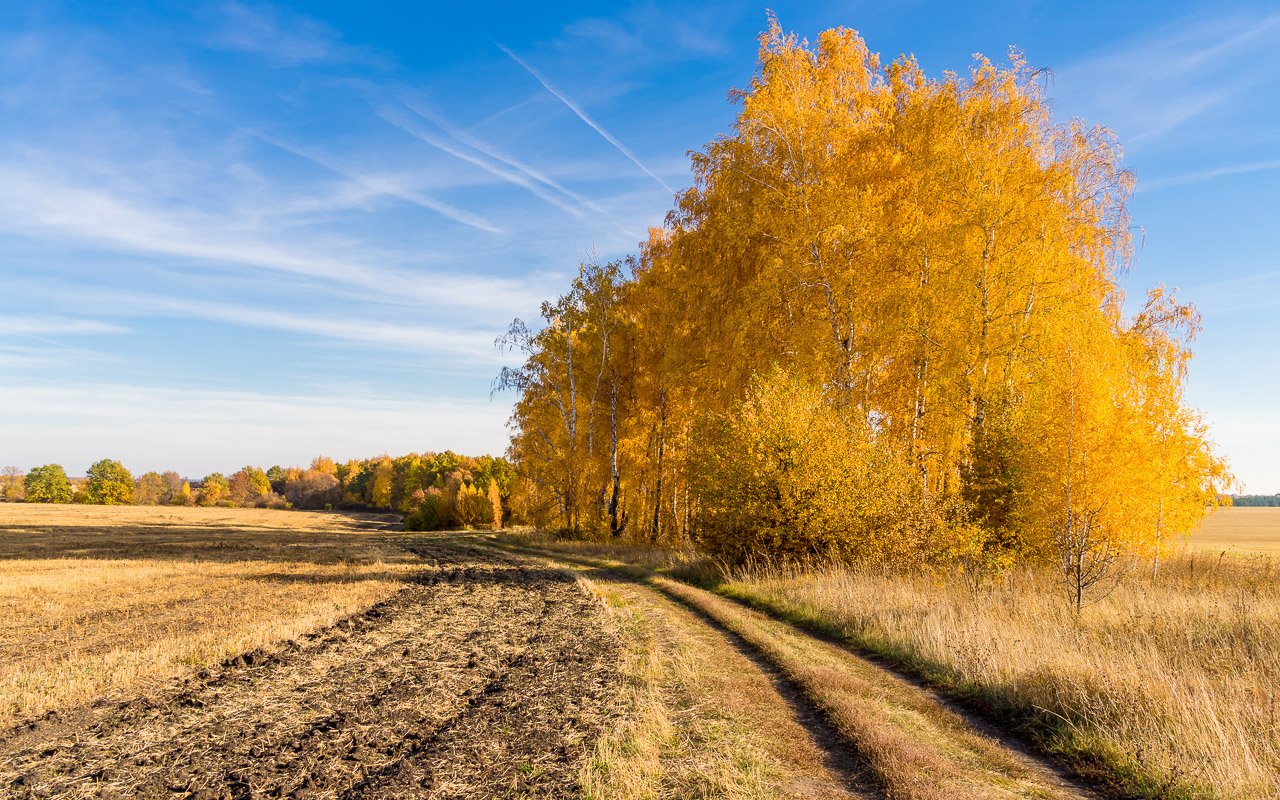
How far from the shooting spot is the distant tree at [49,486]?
11388 cm

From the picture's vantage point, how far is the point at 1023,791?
555cm

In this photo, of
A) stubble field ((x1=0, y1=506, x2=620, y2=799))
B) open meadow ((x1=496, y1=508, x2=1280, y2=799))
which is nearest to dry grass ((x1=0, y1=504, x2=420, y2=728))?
stubble field ((x1=0, y1=506, x2=620, y2=799))

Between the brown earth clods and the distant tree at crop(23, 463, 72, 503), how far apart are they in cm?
14416

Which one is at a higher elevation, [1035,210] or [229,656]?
[1035,210]

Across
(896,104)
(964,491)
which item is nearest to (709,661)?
(964,491)

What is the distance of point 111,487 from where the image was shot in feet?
365

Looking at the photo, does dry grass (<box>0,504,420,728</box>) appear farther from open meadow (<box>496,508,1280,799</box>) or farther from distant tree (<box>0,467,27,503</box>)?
distant tree (<box>0,467,27,503</box>)

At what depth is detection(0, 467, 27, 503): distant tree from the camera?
120 m

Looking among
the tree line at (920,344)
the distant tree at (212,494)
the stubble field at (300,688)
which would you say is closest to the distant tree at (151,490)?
the distant tree at (212,494)

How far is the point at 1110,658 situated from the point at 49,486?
156476 millimetres

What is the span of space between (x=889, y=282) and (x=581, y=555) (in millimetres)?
15091

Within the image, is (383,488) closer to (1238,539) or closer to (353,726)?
(1238,539)

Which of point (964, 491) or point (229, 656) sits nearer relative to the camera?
point (229, 656)

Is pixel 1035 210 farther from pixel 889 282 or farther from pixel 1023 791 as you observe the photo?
pixel 1023 791
